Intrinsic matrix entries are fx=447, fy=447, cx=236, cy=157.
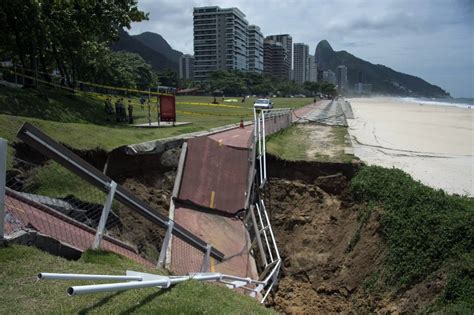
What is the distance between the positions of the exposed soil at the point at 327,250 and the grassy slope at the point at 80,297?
4.80 m

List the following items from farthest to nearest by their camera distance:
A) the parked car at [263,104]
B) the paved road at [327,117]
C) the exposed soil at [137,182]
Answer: the parked car at [263,104] < the paved road at [327,117] < the exposed soil at [137,182]

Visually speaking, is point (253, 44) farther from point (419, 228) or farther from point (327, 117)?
point (419, 228)

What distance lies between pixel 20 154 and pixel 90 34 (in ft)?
51.5

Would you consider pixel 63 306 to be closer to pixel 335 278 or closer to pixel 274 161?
pixel 335 278

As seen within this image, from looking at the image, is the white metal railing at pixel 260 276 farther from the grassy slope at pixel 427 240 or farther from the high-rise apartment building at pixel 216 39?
the high-rise apartment building at pixel 216 39

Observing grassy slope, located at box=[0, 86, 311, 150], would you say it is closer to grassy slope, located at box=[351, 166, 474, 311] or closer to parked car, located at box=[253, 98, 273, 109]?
grassy slope, located at box=[351, 166, 474, 311]

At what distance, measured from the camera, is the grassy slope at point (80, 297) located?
4090mm

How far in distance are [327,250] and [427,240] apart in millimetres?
3536

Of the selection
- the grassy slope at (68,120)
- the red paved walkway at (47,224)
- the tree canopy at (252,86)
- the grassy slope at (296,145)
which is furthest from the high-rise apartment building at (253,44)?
the red paved walkway at (47,224)

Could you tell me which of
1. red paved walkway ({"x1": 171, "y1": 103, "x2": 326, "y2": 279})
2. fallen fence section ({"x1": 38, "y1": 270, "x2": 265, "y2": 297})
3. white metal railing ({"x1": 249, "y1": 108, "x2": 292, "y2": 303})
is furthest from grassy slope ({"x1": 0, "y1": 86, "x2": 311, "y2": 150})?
fallen fence section ({"x1": 38, "y1": 270, "x2": 265, "y2": 297})

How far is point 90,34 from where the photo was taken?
2492 cm

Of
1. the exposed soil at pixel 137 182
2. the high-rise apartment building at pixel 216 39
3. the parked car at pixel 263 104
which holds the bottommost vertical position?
the exposed soil at pixel 137 182

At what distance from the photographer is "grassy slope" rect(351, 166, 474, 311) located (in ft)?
24.7

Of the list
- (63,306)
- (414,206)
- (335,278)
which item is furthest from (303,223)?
(63,306)
